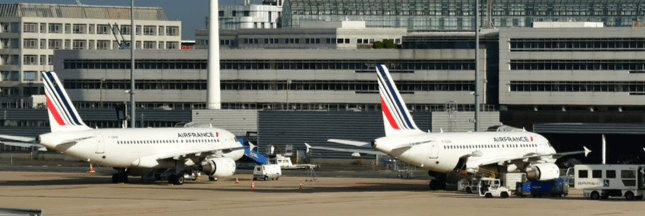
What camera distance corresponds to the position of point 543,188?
5816 centimetres

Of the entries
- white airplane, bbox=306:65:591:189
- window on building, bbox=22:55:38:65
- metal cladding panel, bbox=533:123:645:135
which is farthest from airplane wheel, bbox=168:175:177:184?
window on building, bbox=22:55:38:65

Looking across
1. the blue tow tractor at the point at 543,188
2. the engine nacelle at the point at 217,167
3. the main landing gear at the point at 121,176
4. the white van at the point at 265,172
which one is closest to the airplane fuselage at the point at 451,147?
the blue tow tractor at the point at 543,188

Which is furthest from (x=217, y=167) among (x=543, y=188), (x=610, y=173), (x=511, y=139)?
(x=610, y=173)

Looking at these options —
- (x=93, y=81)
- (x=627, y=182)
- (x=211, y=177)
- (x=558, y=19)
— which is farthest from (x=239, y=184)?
(x=558, y=19)

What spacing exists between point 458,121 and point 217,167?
4606 centimetres

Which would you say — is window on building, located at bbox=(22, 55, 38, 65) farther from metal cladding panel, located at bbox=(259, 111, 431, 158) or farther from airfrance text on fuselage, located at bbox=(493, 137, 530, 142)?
airfrance text on fuselage, located at bbox=(493, 137, 530, 142)

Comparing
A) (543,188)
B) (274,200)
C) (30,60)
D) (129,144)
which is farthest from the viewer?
(30,60)

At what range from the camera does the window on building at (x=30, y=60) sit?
19712cm

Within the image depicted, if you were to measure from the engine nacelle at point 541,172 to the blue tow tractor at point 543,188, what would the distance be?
327 centimetres

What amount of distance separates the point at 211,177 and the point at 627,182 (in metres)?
31.6

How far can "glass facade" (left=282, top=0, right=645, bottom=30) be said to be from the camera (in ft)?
575

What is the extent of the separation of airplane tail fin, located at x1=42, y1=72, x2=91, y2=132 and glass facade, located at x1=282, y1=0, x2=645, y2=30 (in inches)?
4536

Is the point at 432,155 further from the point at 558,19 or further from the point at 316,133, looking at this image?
the point at 558,19

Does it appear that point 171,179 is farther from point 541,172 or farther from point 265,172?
point 541,172
